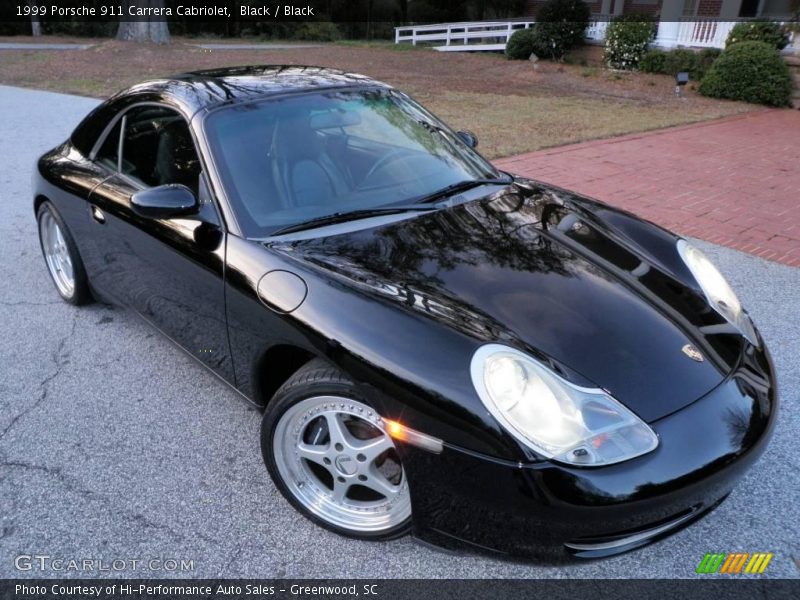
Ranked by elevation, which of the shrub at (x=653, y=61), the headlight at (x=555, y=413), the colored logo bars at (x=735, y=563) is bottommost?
the colored logo bars at (x=735, y=563)

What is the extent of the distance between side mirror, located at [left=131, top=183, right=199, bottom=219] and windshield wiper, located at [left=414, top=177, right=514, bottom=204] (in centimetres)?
96

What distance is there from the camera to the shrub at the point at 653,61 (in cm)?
1639

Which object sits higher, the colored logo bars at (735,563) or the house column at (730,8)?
the house column at (730,8)

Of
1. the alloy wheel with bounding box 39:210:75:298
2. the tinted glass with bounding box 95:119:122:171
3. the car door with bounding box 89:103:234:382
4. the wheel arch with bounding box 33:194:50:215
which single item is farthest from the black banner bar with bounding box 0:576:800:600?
the wheel arch with bounding box 33:194:50:215

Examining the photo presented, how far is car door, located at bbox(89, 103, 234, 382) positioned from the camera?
256 cm

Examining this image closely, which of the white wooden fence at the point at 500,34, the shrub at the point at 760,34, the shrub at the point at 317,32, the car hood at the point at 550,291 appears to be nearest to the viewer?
the car hood at the point at 550,291

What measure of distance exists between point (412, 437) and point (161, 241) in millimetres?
1550

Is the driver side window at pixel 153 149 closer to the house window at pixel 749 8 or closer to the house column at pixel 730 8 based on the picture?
the house column at pixel 730 8

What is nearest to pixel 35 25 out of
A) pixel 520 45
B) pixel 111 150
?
pixel 520 45

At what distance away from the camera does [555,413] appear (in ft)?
6.03

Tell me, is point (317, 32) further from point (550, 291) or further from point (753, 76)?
point (550, 291)

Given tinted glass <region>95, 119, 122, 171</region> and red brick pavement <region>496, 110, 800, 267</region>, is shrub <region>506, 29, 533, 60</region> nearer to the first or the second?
red brick pavement <region>496, 110, 800, 267</region>

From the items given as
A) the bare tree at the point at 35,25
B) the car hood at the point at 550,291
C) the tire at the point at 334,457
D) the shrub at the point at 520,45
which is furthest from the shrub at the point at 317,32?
the tire at the point at 334,457

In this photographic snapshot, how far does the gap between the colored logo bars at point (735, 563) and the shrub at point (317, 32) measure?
1321 inches
